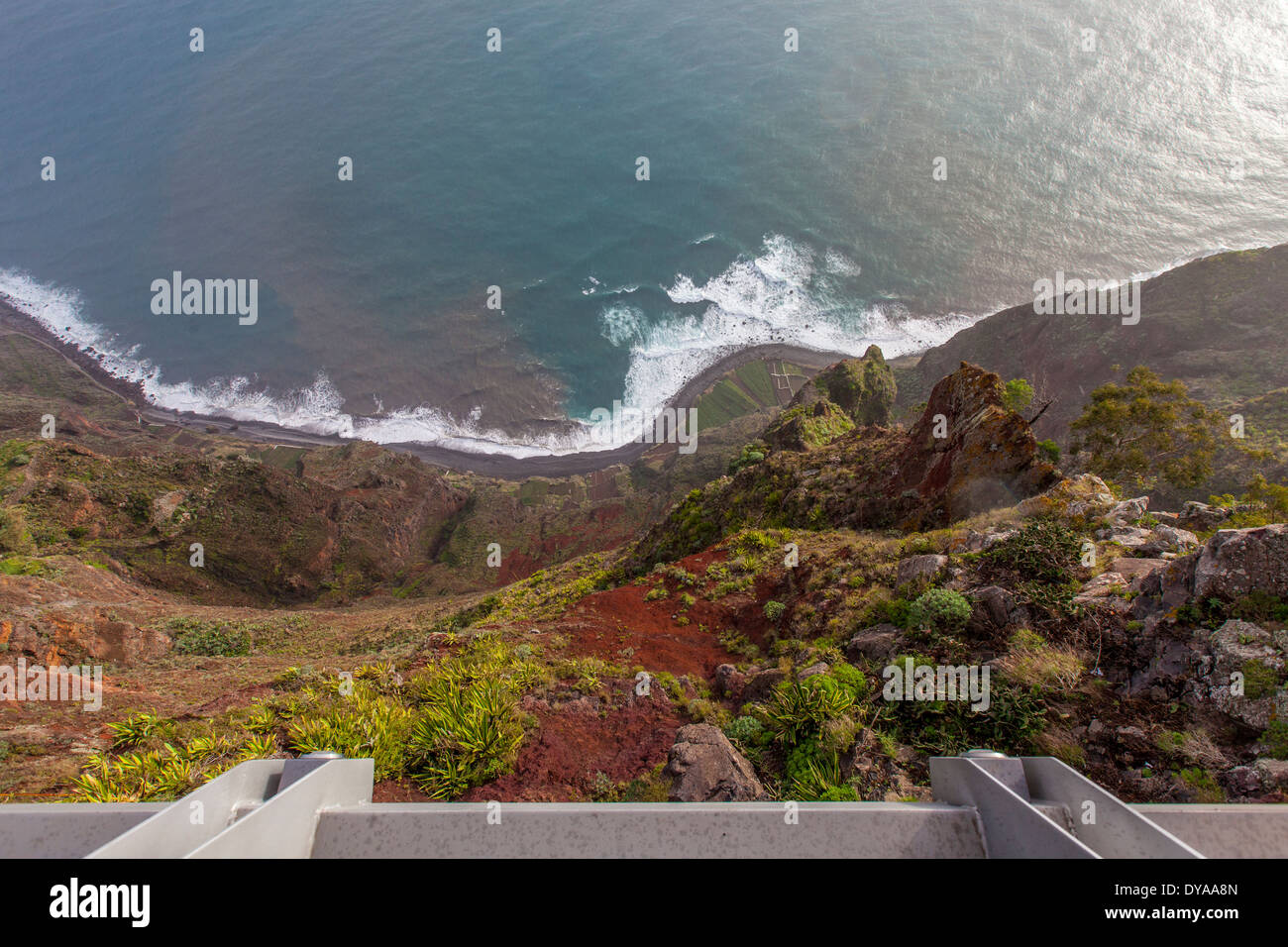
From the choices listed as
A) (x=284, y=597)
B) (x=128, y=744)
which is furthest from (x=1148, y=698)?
(x=284, y=597)

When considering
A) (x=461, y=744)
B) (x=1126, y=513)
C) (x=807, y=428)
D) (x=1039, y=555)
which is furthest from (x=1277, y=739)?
(x=807, y=428)

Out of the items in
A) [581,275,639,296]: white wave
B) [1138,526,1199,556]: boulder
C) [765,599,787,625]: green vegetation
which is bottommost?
[765,599,787,625]: green vegetation

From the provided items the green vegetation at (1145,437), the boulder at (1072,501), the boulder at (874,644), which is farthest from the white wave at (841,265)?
the boulder at (874,644)

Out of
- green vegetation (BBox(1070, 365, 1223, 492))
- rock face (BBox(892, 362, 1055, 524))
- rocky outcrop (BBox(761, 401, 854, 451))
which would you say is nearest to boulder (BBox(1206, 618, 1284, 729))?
rock face (BBox(892, 362, 1055, 524))

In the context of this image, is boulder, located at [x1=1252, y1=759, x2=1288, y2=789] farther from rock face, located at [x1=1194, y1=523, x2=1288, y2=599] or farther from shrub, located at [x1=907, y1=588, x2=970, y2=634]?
shrub, located at [x1=907, y1=588, x2=970, y2=634]

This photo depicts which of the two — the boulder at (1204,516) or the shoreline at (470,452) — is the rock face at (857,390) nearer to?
the shoreline at (470,452)

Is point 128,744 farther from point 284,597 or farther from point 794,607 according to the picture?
point 284,597

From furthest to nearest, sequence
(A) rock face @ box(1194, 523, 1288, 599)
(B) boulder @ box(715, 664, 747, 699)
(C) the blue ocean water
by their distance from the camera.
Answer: (C) the blue ocean water → (B) boulder @ box(715, 664, 747, 699) → (A) rock face @ box(1194, 523, 1288, 599)
